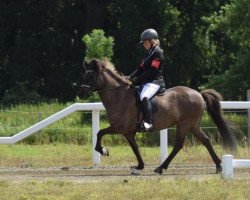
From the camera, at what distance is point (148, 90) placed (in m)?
15.4

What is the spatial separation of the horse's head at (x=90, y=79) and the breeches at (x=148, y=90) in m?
0.86

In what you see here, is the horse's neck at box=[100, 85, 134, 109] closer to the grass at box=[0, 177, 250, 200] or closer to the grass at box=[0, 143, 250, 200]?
the grass at box=[0, 143, 250, 200]

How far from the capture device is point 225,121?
16.4 m

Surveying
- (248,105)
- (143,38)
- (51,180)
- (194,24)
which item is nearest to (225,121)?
(248,105)

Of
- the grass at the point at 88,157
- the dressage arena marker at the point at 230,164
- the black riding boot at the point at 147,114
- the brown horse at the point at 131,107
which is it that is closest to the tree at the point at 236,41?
the grass at the point at 88,157

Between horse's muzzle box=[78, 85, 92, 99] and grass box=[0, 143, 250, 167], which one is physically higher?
horse's muzzle box=[78, 85, 92, 99]

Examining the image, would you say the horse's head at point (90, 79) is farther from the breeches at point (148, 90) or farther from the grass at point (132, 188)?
the grass at point (132, 188)

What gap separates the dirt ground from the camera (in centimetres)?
1438

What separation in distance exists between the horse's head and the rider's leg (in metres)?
0.88

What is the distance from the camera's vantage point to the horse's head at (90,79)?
15367mm

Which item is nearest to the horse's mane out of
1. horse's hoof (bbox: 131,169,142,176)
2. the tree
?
horse's hoof (bbox: 131,169,142,176)

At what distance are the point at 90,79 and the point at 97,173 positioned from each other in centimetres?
168

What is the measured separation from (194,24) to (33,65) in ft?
28.1

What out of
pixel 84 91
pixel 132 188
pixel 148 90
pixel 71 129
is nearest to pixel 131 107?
pixel 148 90
